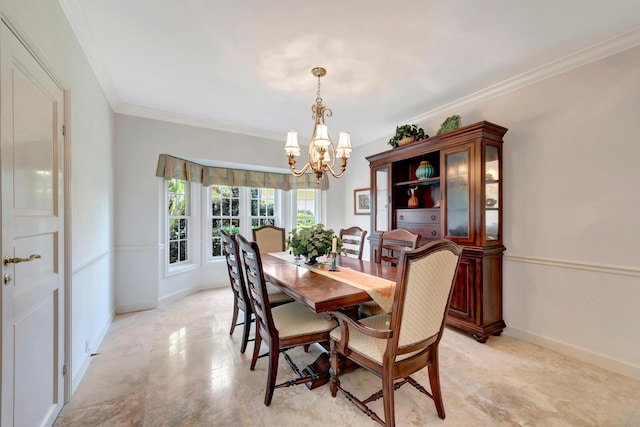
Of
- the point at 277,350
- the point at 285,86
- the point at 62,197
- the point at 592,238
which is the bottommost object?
the point at 277,350

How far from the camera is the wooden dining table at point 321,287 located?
1588mm

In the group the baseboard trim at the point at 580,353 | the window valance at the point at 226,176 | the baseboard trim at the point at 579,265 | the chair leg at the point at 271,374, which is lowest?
the baseboard trim at the point at 580,353

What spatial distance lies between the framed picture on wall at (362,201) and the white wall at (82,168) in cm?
353

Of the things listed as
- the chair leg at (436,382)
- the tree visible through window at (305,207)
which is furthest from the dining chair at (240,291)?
the tree visible through window at (305,207)

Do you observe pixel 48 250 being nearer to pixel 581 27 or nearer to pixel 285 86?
pixel 285 86

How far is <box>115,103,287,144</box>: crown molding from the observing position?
10.9ft

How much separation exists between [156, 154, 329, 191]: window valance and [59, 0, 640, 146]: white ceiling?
80 centimetres

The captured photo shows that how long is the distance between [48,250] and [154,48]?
1.70m

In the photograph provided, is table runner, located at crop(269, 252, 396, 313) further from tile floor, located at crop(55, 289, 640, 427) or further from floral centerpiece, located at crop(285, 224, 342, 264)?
tile floor, located at crop(55, 289, 640, 427)

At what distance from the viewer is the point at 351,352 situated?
162 cm

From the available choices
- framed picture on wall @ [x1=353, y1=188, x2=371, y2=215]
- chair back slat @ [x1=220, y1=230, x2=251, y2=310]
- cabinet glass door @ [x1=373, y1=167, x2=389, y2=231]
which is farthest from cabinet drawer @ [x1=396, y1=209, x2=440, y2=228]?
chair back slat @ [x1=220, y1=230, x2=251, y2=310]

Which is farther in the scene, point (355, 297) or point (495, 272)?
point (495, 272)

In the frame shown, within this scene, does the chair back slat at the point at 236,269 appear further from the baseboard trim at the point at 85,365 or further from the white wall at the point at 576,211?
the white wall at the point at 576,211

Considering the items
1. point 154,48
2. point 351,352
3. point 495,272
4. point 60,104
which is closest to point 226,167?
point 154,48
